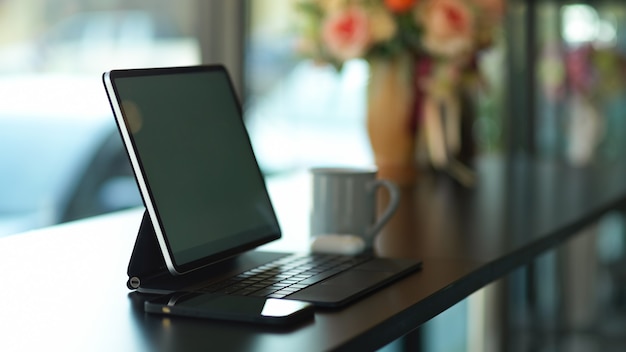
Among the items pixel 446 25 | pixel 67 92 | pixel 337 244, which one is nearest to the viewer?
pixel 337 244

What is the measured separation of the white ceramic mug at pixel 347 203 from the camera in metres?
1.39

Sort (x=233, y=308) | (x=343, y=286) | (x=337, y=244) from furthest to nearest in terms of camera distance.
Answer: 1. (x=337, y=244)
2. (x=343, y=286)
3. (x=233, y=308)

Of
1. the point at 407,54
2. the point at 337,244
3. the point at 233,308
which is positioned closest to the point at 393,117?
the point at 407,54

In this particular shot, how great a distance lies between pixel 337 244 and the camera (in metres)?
1.31

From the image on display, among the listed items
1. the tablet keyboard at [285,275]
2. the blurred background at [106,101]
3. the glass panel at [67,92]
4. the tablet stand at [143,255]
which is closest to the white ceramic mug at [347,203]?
the tablet keyboard at [285,275]

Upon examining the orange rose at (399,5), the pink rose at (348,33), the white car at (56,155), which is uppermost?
the orange rose at (399,5)

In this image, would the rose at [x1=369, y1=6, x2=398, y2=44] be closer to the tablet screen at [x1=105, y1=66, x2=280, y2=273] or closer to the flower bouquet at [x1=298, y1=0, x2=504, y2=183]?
the flower bouquet at [x1=298, y1=0, x2=504, y2=183]

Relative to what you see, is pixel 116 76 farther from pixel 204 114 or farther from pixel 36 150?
pixel 36 150

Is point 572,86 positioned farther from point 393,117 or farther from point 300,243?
point 300,243

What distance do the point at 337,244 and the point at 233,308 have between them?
0.39 m

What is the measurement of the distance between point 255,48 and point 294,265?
7.80 feet

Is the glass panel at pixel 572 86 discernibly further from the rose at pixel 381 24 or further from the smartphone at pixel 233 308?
the smartphone at pixel 233 308

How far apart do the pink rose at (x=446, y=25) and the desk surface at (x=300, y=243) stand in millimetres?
324

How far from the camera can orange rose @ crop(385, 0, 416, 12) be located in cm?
207
